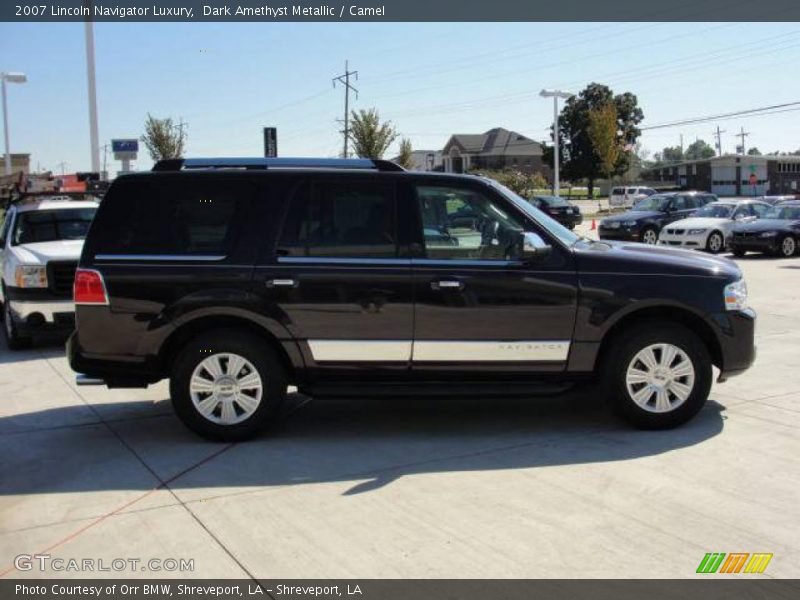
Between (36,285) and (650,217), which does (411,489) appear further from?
(650,217)

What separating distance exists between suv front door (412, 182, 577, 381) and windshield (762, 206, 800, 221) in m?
17.5

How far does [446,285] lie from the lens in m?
5.38

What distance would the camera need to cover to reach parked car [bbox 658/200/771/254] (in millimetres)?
21250

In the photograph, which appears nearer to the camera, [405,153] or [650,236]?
[650,236]

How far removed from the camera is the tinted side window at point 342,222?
5473 mm

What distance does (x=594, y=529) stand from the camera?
13.1 feet

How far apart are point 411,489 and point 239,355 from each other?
164 cm

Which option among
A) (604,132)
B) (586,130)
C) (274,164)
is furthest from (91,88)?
(586,130)

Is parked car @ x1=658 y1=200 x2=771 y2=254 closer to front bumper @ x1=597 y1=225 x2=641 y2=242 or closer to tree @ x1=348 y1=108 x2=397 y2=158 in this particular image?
front bumper @ x1=597 y1=225 x2=641 y2=242

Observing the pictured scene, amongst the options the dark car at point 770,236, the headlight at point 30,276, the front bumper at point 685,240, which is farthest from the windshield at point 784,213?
the headlight at point 30,276

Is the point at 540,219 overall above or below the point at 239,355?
above

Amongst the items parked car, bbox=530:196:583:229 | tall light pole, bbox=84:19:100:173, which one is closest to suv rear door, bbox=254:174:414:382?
tall light pole, bbox=84:19:100:173

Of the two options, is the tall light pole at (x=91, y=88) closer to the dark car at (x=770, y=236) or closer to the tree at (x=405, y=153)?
the dark car at (x=770, y=236)

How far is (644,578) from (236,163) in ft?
13.0
